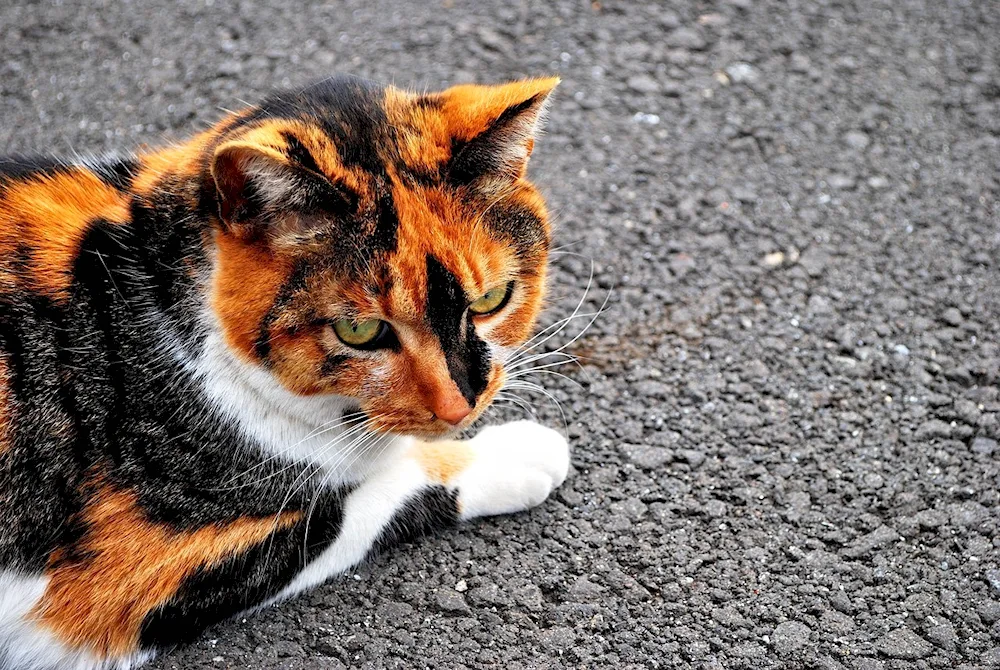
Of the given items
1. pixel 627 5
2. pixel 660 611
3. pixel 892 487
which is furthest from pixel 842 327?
pixel 627 5

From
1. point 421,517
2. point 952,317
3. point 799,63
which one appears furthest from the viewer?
point 799,63

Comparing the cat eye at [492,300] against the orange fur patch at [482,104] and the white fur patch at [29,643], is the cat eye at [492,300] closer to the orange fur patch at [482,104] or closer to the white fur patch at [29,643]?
the orange fur patch at [482,104]

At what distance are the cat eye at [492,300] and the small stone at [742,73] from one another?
2.32m

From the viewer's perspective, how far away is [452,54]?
4277mm

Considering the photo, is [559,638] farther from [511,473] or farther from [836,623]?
[836,623]

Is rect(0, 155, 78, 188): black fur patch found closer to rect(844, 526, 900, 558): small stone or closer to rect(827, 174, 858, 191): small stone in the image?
rect(844, 526, 900, 558): small stone

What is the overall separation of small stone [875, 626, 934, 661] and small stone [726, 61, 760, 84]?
8.14 ft

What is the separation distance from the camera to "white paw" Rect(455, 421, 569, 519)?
2.74 meters

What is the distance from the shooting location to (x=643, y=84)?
420cm

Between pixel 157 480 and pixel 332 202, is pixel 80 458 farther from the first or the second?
pixel 332 202

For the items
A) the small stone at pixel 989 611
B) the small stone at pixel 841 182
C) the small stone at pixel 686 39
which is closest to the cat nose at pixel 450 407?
the small stone at pixel 989 611

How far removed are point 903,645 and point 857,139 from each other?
2.20 meters

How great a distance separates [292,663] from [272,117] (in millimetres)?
1305

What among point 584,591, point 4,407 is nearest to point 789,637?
point 584,591
